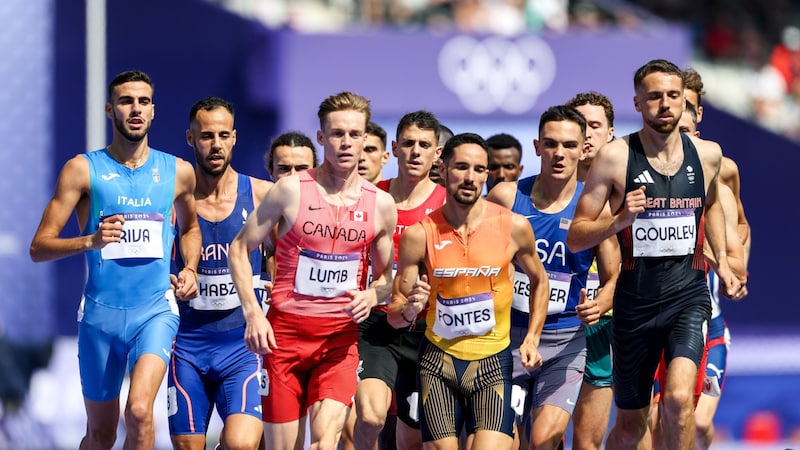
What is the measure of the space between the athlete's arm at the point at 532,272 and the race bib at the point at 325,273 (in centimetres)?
100

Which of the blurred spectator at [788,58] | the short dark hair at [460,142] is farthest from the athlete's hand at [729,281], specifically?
the blurred spectator at [788,58]

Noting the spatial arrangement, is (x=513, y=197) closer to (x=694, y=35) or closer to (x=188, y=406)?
(x=188, y=406)

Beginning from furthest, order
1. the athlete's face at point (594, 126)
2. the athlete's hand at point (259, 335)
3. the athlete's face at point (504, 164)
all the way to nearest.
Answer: the athlete's face at point (504, 164)
the athlete's face at point (594, 126)
the athlete's hand at point (259, 335)

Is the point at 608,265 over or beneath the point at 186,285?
over

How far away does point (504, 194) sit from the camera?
901cm

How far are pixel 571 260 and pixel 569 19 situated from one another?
33.6ft

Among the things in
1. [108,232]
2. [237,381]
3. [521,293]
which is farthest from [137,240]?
[521,293]

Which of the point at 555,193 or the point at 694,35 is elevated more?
the point at 694,35

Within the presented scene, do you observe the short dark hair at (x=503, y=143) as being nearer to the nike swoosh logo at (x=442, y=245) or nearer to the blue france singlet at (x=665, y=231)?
the blue france singlet at (x=665, y=231)

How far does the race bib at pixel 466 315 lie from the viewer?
26.6 ft

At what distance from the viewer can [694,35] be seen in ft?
70.1

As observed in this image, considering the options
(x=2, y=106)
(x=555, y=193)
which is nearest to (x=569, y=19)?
(x=2, y=106)

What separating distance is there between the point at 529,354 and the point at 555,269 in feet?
3.24

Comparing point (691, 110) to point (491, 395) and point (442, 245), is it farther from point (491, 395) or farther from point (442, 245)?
point (491, 395)
